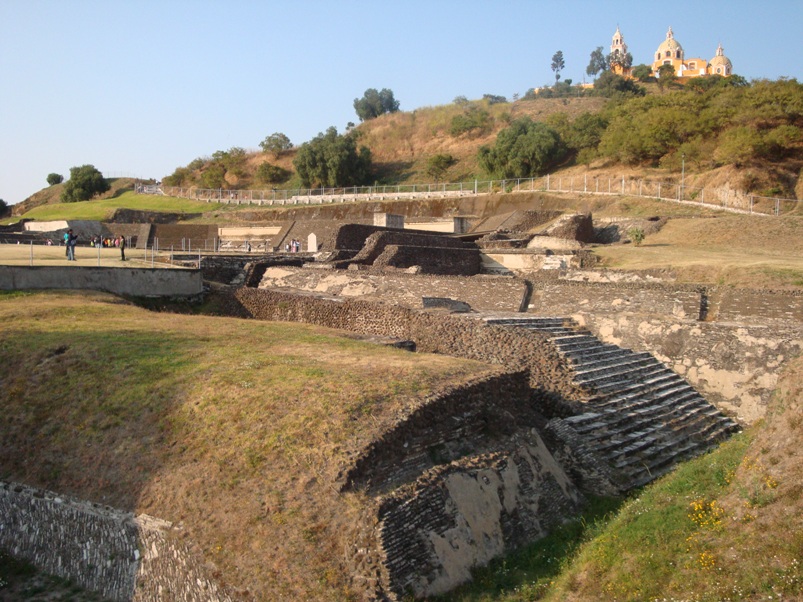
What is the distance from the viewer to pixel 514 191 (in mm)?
44531

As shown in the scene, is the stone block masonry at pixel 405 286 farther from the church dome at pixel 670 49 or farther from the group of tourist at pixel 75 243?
the church dome at pixel 670 49

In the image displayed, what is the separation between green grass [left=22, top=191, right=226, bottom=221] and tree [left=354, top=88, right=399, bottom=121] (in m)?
34.6

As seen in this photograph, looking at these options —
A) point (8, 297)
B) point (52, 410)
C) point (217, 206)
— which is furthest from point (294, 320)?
point (217, 206)

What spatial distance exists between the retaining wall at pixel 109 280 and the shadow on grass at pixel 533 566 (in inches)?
501

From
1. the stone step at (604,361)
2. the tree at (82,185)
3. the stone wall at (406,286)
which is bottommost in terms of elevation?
the stone step at (604,361)

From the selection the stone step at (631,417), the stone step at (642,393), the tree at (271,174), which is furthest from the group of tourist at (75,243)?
the tree at (271,174)

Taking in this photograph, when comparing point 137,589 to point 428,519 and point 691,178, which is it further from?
point 691,178

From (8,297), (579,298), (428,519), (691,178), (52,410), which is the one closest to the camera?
(428,519)

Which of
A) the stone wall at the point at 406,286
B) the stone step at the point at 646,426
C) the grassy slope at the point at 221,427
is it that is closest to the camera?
the grassy slope at the point at 221,427

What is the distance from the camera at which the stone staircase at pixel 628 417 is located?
9.31m

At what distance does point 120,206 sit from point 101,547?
52.3 meters

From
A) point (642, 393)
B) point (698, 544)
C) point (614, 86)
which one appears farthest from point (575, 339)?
point (614, 86)

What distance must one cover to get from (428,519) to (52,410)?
5382mm

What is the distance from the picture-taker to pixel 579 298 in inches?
622
